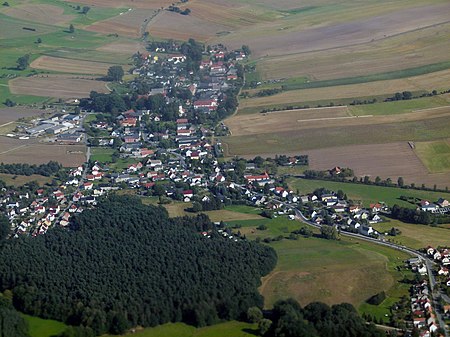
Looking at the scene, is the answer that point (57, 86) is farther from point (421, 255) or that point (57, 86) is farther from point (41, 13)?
point (421, 255)

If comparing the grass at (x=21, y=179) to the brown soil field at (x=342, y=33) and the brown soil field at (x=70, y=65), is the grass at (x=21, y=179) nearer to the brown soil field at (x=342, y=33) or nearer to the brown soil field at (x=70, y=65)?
the brown soil field at (x=70, y=65)

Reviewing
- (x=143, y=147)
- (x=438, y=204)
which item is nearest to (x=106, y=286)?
(x=438, y=204)

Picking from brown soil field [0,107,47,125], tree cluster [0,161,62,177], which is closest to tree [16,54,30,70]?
brown soil field [0,107,47,125]

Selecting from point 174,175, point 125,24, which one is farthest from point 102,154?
point 125,24

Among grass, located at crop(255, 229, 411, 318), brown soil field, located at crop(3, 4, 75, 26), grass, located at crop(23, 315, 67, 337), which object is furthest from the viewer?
brown soil field, located at crop(3, 4, 75, 26)

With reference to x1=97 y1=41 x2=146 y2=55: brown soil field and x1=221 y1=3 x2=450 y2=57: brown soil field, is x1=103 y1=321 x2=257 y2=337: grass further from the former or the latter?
x1=97 y1=41 x2=146 y2=55: brown soil field

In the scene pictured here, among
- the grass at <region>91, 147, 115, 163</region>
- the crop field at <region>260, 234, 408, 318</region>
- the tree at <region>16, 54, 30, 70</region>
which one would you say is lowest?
the crop field at <region>260, 234, 408, 318</region>

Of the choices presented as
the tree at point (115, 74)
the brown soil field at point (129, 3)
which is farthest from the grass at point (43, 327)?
the brown soil field at point (129, 3)
